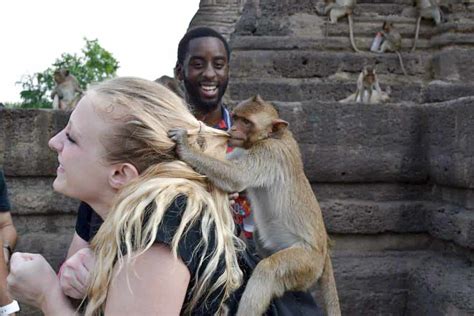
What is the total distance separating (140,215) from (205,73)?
2.04m

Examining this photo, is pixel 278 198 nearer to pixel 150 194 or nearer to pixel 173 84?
pixel 150 194

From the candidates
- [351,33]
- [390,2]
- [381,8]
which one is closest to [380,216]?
[351,33]

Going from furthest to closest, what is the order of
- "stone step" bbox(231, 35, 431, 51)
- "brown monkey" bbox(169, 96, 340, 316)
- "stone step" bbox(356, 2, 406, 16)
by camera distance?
"stone step" bbox(356, 2, 406, 16), "stone step" bbox(231, 35, 431, 51), "brown monkey" bbox(169, 96, 340, 316)

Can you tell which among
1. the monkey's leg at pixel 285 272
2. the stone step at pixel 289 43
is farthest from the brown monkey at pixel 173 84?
the stone step at pixel 289 43

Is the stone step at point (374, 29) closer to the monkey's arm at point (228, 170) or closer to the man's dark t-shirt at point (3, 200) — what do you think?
the man's dark t-shirt at point (3, 200)

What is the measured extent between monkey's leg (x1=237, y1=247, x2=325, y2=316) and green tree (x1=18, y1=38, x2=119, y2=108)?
92.4 feet

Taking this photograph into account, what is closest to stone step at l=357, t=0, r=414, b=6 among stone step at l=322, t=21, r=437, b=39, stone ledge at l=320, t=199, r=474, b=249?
stone step at l=322, t=21, r=437, b=39

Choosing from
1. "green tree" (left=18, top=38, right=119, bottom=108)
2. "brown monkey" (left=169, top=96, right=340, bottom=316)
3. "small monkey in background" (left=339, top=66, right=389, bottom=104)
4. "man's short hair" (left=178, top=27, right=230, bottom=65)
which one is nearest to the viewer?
"brown monkey" (left=169, top=96, right=340, bottom=316)

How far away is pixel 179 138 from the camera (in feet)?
5.27

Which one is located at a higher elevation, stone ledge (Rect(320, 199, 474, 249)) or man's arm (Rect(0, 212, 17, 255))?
man's arm (Rect(0, 212, 17, 255))

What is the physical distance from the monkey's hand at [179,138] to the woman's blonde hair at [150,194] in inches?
0.5

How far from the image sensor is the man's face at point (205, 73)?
335cm

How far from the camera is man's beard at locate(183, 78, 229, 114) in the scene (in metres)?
3.33

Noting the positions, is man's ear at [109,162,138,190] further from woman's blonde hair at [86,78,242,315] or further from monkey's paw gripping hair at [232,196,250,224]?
monkey's paw gripping hair at [232,196,250,224]
